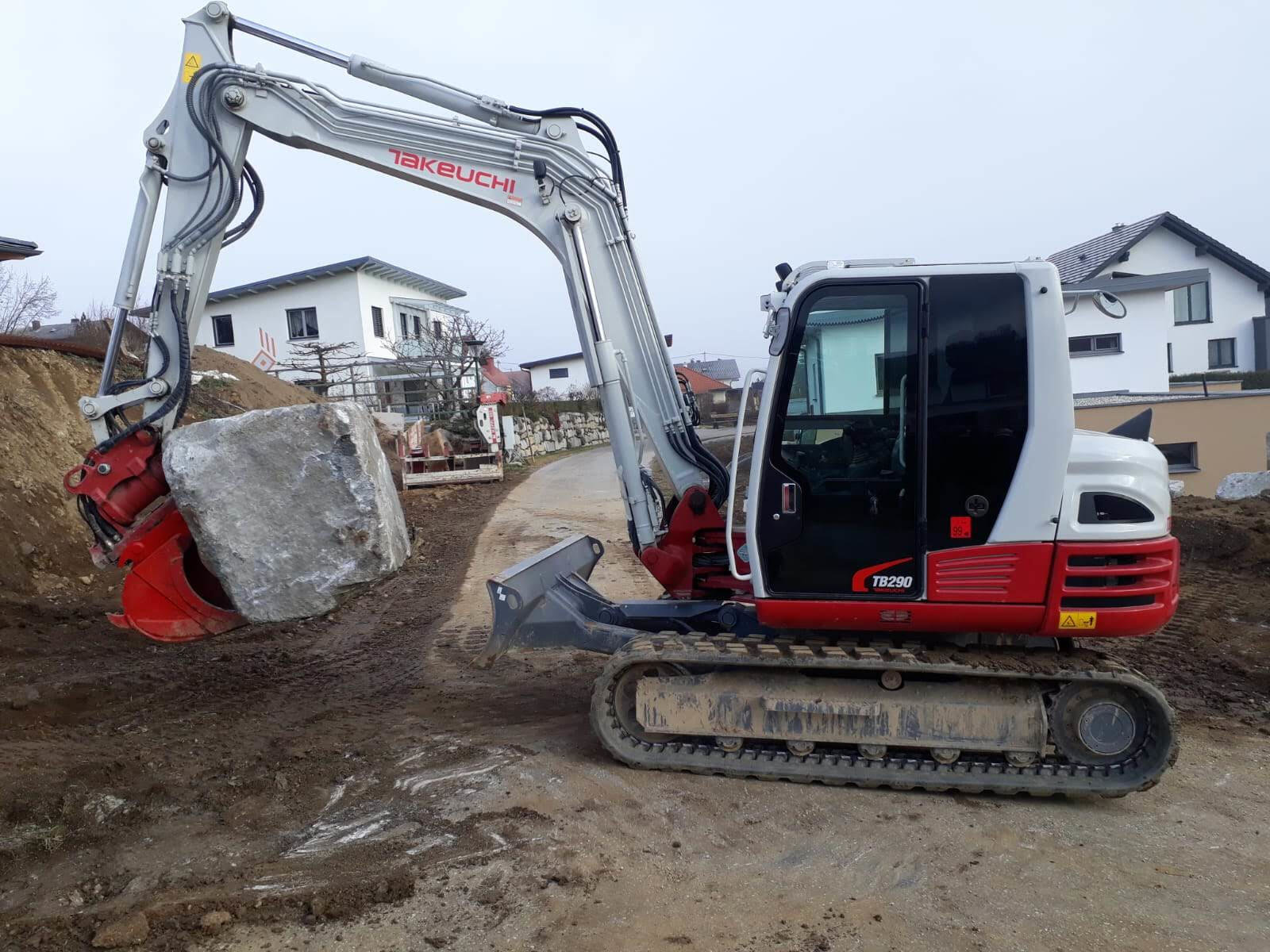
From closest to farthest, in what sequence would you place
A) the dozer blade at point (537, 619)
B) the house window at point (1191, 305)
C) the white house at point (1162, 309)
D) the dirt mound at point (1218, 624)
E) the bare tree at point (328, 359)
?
the dozer blade at point (537, 619) → the dirt mound at point (1218, 624) → the white house at point (1162, 309) → the bare tree at point (328, 359) → the house window at point (1191, 305)

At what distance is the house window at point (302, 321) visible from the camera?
35969mm

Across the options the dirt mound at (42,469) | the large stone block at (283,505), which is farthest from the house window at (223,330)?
the large stone block at (283,505)

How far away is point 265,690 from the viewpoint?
6234 mm

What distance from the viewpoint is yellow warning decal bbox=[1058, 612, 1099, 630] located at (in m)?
4.36

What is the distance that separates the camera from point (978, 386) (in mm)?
4320

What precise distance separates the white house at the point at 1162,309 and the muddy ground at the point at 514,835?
9.43m

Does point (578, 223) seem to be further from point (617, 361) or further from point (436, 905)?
point (436, 905)

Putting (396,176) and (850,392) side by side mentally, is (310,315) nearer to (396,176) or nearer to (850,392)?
(396,176)

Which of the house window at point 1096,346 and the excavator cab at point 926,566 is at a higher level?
the house window at point 1096,346

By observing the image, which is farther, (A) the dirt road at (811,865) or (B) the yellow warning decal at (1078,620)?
(B) the yellow warning decal at (1078,620)

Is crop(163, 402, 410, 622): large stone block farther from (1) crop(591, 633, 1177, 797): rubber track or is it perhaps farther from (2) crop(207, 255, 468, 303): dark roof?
(2) crop(207, 255, 468, 303): dark roof

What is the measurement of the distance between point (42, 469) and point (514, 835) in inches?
336

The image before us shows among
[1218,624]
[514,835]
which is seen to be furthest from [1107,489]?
[1218,624]

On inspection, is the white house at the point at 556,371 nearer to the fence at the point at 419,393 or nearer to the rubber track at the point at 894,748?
the fence at the point at 419,393
